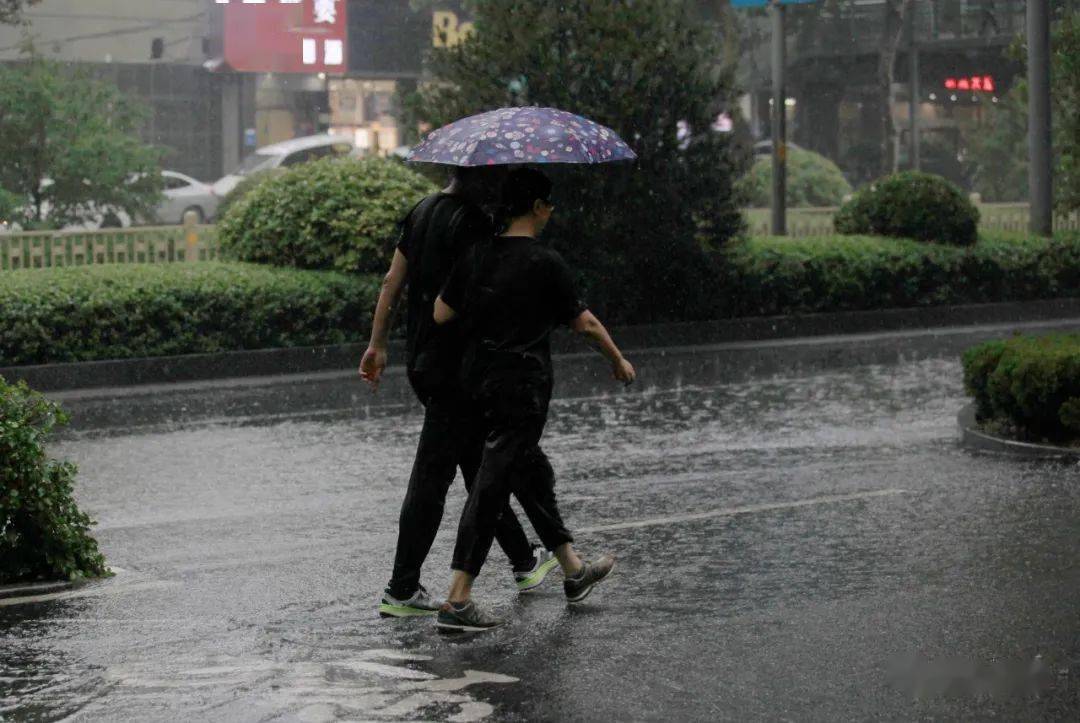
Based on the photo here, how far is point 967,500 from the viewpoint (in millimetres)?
10328

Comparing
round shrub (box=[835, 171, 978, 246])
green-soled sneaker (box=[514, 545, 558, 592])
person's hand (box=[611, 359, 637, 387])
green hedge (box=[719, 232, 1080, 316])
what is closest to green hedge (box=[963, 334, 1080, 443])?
green-soled sneaker (box=[514, 545, 558, 592])

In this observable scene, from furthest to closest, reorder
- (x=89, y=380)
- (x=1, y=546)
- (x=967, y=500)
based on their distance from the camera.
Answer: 1. (x=89, y=380)
2. (x=967, y=500)
3. (x=1, y=546)

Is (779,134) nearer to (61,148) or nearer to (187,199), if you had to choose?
(61,148)

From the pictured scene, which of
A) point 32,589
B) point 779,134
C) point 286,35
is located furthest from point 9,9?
point 286,35

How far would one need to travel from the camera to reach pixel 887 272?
74.2 ft

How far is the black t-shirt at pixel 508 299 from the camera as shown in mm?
7398

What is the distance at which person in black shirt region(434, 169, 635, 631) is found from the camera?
24.3ft

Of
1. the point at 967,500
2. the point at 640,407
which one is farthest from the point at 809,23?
the point at 967,500

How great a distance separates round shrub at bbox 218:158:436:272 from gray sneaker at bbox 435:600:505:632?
12.0 meters

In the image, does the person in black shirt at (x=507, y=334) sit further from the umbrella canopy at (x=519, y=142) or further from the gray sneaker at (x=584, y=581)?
the gray sneaker at (x=584, y=581)

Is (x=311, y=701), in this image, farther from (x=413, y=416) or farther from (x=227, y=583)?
(x=413, y=416)

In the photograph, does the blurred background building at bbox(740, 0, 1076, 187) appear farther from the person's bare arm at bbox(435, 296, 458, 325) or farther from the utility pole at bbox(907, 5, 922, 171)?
the person's bare arm at bbox(435, 296, 458, 325)

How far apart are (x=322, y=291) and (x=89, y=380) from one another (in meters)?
2.62

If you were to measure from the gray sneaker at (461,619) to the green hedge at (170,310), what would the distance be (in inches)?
396
